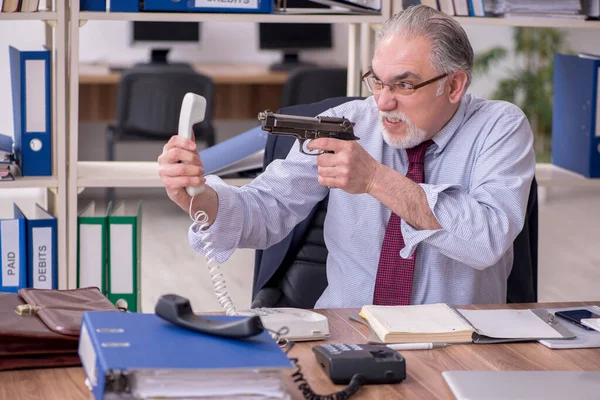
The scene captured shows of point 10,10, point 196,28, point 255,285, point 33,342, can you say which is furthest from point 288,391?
point 196,28

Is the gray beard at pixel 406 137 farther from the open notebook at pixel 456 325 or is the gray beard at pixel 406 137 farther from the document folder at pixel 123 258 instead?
the document folder at pixel 123 258

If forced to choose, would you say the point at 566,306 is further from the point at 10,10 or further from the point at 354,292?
the point at 10,10

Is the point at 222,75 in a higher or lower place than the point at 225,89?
higher

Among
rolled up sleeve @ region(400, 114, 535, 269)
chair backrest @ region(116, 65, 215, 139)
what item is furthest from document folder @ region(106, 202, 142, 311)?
chair backrest @ region(116, 65, 215, 139)

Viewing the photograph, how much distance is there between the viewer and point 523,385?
1.29 metres

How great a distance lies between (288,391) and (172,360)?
8.0 inches

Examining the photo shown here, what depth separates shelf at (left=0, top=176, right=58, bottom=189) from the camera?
2562 millimetres

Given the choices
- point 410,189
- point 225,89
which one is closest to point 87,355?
point 410,189

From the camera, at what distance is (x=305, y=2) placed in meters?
2.78

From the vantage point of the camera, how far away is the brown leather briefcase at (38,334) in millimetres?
1328

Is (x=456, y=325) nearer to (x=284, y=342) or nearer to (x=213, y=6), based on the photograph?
(x=284, y=342)

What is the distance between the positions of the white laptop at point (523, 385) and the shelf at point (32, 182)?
5.25ft

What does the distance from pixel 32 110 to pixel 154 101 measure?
9.11 ft

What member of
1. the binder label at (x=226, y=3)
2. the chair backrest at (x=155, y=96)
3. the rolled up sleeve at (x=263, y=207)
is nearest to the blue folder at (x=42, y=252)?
the binder label at (x=226, y=3)
